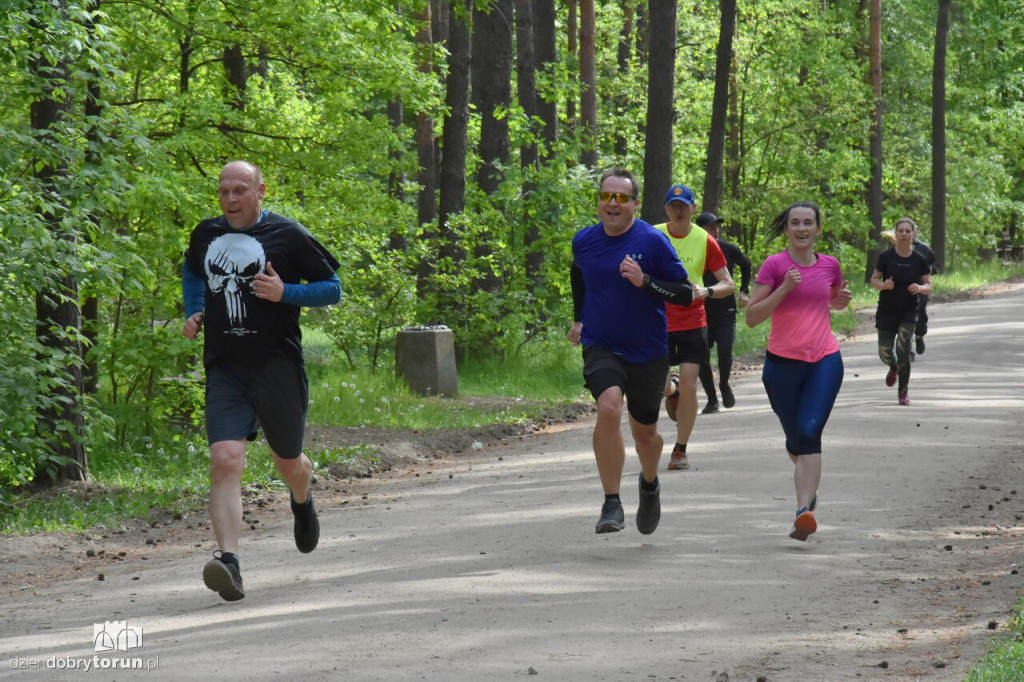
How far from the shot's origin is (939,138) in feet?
156

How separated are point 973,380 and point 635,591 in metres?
12.8

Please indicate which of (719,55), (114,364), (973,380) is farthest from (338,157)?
(719,55)

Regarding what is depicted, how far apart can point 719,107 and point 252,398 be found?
24.7m

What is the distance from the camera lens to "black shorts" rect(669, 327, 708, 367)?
37.1 ft

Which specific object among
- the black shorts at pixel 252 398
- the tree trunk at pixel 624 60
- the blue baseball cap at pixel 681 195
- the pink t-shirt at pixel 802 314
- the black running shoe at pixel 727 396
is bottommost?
the black running shoe at pixel 727 396

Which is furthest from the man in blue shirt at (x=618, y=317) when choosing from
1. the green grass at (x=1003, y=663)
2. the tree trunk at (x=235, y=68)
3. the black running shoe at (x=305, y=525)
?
the tree trunk at (x=235, y=68)

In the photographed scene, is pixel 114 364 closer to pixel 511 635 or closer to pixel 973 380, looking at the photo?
pixel 511 635

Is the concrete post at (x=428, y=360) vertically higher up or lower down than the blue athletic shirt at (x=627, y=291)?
lower down

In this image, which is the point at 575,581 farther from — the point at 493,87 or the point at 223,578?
the point at 493,87

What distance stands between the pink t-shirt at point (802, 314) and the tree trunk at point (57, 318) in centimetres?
501

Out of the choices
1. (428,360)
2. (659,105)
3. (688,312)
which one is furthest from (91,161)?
(659,105)

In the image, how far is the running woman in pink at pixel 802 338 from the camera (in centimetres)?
865

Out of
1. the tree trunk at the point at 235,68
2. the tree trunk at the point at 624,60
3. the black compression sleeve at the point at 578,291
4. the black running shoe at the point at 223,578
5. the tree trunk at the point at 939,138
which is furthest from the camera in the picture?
the tree trunk at the point at 939,138

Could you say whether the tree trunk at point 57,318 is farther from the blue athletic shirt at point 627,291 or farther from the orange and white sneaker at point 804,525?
the orange and white sneaker at point 804,525
